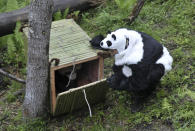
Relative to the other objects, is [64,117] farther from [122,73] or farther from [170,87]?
[170,87]

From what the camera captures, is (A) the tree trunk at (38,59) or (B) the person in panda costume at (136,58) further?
(B) the person in panda costume at (136,58)

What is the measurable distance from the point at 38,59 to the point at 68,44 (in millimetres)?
670

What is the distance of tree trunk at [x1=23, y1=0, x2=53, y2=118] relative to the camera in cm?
381

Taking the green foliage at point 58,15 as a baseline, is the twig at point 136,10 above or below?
above

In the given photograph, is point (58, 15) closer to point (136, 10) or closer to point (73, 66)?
point (136, 10)

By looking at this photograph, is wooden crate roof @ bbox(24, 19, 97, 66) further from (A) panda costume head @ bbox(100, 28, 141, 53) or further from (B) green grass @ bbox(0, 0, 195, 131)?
(B) green grass @ bbox(0, 0, 195, 131)

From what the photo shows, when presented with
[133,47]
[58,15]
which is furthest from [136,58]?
[58,15]

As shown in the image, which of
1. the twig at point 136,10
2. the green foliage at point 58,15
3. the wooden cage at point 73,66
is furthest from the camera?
the green foliage at point 58,15

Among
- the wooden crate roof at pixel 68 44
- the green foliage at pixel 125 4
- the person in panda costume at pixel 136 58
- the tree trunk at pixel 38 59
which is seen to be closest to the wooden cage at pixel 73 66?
the wooden crate roof at pixel 68 44

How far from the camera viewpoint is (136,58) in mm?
4102

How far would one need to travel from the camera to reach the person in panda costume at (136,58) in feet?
13.5

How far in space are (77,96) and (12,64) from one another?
8.78 ft

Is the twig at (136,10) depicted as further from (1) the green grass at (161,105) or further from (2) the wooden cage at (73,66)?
(2) the wooden cage at (73,66)

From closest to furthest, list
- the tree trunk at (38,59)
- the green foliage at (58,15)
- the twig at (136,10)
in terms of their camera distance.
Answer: the tree trunk at (38,59) < the twig at (136,10) < the green foliage at (58,15)
